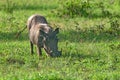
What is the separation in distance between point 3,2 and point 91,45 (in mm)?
8466

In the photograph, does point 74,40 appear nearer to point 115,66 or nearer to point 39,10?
point 115,66

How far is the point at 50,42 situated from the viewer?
11.4m

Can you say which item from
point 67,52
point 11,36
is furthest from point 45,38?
point 11,36

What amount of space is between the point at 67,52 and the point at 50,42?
72 centimetres

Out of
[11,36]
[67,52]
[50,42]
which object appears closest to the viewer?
[50,42]

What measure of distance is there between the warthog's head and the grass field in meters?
0.15

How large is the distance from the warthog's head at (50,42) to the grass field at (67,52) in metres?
0.15

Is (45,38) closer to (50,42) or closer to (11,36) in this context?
(50,42)

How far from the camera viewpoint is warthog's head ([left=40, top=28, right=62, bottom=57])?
1128 cm

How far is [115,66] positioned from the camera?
34.1 feet

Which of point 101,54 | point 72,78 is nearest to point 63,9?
point 101,54

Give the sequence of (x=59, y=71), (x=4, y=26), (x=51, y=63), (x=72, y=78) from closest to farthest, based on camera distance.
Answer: (x=72, y=78) → (x=59, y=71) → (x=51, y=63) → (x=4, y=26)

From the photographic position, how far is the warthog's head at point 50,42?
444 inches

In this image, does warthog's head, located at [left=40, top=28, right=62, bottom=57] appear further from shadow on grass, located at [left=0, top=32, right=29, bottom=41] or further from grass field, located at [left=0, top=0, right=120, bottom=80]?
shadow on grass, located at [left=0, top=32, right=29, bottom=41]
